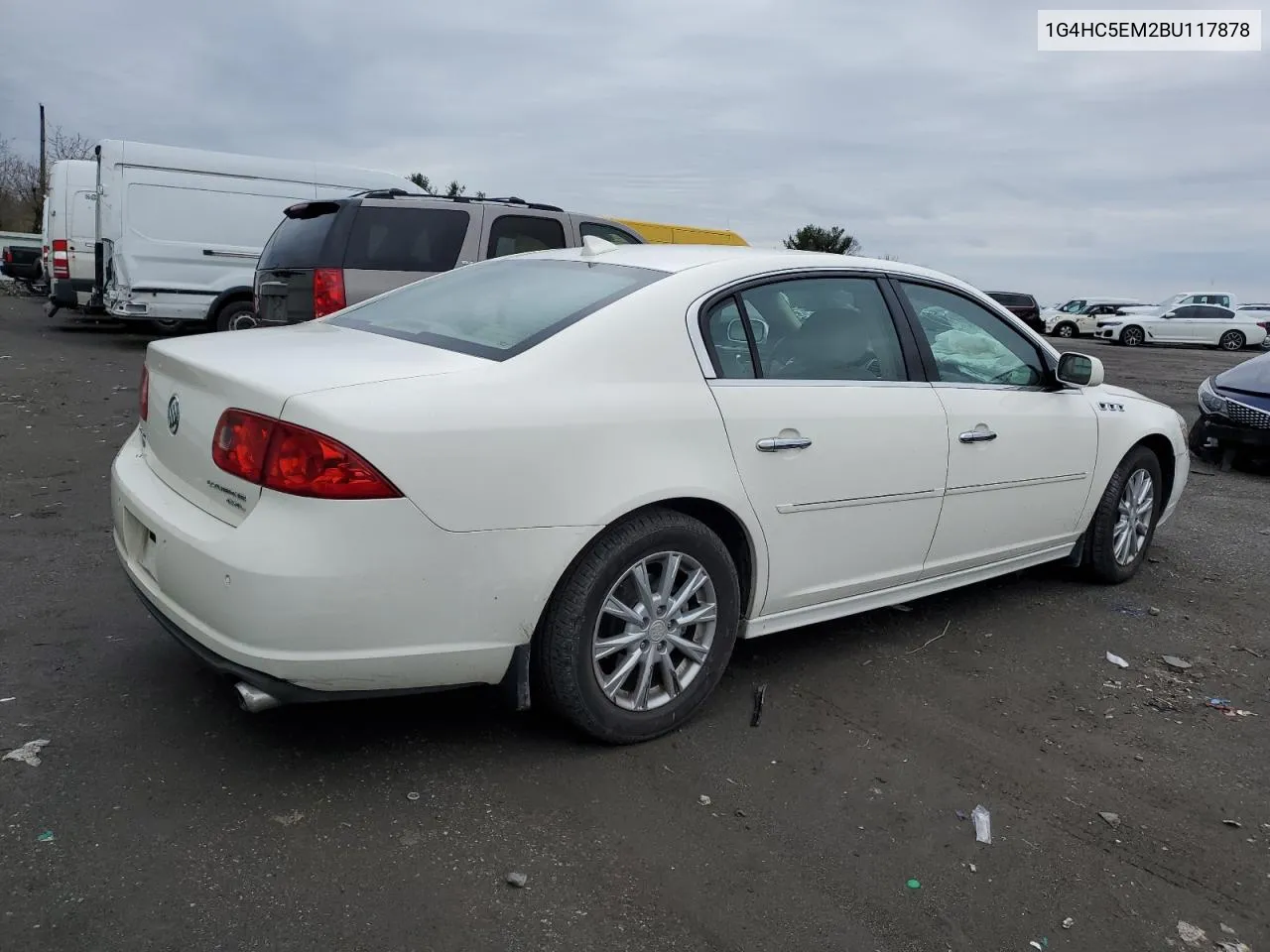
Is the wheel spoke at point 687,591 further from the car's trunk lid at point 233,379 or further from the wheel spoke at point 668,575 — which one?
the car's trunk lid at point 233,379

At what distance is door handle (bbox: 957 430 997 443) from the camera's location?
413 cm

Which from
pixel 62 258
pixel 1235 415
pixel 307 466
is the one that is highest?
pixel 62 258

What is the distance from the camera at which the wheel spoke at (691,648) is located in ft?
10.9

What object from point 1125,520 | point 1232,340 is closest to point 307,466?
point 1125,520

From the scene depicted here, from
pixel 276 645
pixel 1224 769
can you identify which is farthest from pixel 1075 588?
pixel 276 645

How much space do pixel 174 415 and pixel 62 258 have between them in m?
15.5

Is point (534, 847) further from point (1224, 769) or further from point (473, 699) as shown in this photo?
point (1224, 769)

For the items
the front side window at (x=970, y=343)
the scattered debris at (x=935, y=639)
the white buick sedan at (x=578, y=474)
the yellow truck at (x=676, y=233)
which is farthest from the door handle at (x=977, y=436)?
the yellow truck at (x=676, y=233)

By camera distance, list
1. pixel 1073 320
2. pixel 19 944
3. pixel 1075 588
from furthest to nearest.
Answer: pixel 1073 320, pixel 1075 588, pixel 19 944

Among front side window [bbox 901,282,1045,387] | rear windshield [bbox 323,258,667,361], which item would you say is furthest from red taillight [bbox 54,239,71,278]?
front side window [bbox 901,282,1045,387]

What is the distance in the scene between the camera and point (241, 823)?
2.75m

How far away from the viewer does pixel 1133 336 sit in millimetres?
34531

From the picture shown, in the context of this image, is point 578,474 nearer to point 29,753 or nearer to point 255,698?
point 255,698

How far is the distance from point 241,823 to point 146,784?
0.35 m
